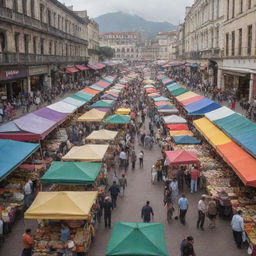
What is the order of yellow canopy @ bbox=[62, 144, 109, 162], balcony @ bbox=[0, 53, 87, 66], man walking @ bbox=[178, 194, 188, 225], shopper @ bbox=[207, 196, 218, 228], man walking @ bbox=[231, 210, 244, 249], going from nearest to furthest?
man walking @ bbox=[231, 210, 244, 249] < shopper @ bbox=[207, 196, 218, 228] < man walking @ bbox=[178, 194, 188, 225] < yellow canopy @ bbox=[62, 144, 109, 162] < balcony @ bbox=[0, 53, 87, 66]

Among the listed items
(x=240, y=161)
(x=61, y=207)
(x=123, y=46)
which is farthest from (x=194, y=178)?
(x=123, y=46)

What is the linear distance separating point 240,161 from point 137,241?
7.08 m

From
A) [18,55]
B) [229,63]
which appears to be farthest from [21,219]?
[229,63]

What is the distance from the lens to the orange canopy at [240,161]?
40.2ft

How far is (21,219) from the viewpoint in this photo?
13648 mm

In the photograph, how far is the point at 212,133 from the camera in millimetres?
19516

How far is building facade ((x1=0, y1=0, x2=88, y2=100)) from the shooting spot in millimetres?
29812

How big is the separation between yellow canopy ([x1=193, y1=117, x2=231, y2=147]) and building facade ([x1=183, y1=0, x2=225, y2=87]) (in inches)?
789

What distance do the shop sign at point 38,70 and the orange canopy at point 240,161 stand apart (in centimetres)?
2446

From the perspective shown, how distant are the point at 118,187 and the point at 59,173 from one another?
264 cm

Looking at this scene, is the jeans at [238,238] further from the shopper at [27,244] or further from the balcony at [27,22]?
the balcony at [27,22]

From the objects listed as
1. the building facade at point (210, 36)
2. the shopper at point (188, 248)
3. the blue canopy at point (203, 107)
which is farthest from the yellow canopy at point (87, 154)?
the building facade at point (210, 36)

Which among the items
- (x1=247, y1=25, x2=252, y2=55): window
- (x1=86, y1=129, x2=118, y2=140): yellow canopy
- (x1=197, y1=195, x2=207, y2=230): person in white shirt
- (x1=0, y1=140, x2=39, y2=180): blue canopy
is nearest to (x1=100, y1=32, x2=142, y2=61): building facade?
(x1=247, y1=25, x2=252, y2=55): window

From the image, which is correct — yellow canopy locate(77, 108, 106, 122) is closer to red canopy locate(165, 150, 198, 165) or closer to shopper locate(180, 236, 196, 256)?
red canopy locate(165, 150, 198, 165)
